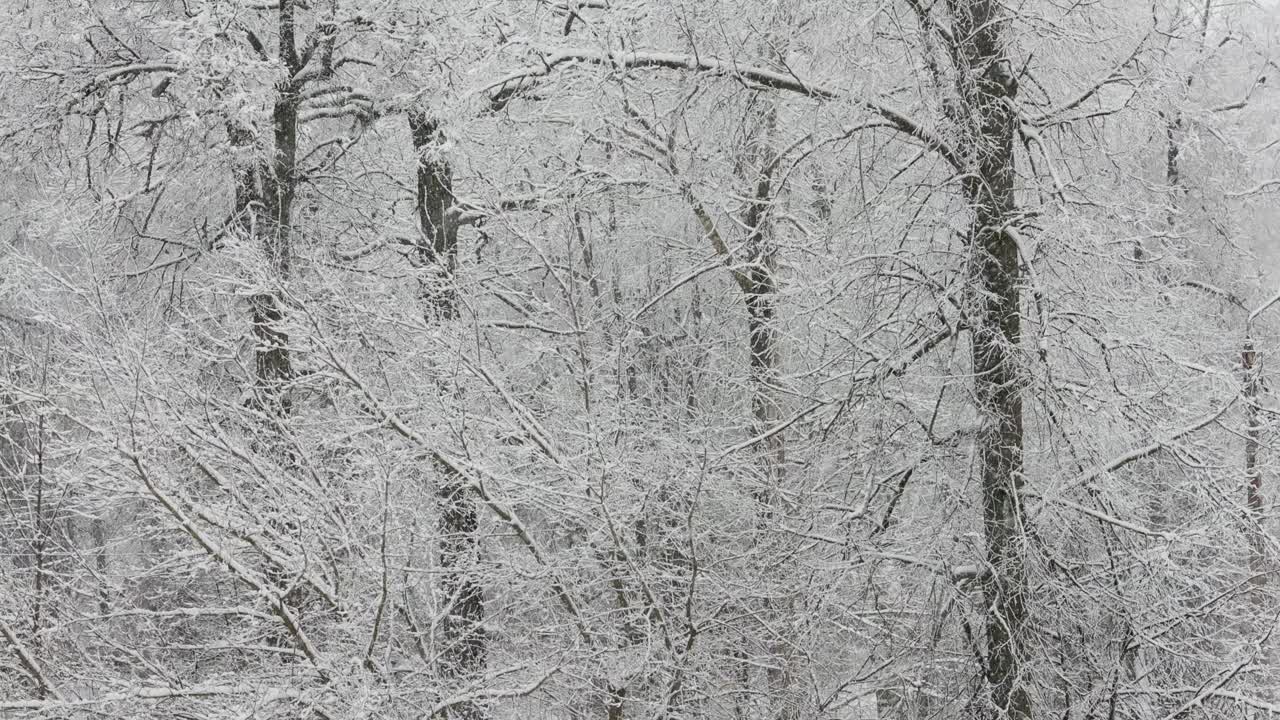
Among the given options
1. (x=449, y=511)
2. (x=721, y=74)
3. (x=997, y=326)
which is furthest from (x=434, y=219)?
(x=997, y=326)

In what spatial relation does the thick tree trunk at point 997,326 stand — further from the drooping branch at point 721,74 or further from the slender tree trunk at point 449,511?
the slender tree trunk at point 449,511

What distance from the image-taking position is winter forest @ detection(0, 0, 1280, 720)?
656 cm

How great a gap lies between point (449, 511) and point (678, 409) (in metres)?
2.32

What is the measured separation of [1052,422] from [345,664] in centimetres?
438

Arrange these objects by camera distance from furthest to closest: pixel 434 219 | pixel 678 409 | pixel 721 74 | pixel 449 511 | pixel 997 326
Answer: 1. pixel 434 219
2. pixel 678 409
3. pixel 449 511
4. pixel 721 74
5. pixel 997 326

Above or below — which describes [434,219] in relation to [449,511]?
above

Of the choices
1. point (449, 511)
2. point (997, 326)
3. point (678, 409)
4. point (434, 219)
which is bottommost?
point (449, 511)

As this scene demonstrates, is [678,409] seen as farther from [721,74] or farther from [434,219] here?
[721,74]

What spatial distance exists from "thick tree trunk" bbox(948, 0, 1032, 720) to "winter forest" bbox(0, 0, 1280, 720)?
0.04 metres

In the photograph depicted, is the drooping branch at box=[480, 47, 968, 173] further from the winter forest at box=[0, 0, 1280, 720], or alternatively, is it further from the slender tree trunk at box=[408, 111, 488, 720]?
the slender tree trunk at box=[408, 111, 488, 720]

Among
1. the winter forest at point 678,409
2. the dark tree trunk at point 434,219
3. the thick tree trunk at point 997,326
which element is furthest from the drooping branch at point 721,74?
the dark tree trunk at point 434,219

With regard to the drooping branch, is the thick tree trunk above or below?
below

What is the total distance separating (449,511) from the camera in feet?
27.2

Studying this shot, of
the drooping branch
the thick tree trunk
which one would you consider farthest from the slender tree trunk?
the thick tree trunk
